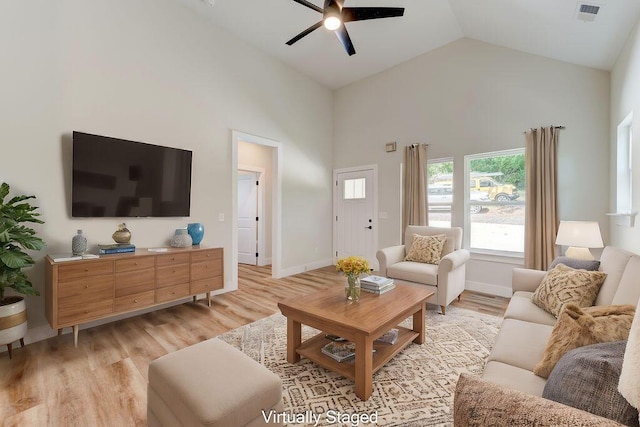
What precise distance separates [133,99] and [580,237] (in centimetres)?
492

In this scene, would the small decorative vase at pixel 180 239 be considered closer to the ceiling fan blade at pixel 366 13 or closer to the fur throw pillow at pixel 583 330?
the ceiling fan blade at pixel 366 13

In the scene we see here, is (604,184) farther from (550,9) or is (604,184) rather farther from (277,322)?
(277,322)

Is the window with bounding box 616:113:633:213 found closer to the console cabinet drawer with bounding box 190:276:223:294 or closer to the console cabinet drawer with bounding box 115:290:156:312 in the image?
the console cabinet drawer with bounding box 190:276:223:294

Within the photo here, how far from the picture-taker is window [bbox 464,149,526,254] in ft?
12.8

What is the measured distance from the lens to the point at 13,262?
2146 millimetres

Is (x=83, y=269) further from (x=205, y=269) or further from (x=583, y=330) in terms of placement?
(x=583, y=330)

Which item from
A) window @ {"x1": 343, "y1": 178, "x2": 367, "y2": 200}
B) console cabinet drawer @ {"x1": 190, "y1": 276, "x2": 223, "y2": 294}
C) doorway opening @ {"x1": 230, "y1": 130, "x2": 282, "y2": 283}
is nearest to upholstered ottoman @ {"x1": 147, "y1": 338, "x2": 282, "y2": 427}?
console cabinet drawer @ {"x1": 190, "y1": 276, "x2": 223, "y2": 294}

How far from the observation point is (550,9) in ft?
8.62

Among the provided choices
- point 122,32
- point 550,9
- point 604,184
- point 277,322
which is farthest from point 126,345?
point 604,184

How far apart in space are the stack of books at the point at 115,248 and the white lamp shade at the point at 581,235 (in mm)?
4401

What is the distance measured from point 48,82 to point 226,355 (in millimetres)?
3122

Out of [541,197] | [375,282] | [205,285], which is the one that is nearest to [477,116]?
[541,197]

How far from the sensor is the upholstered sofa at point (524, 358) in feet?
2.35

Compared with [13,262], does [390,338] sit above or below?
below
